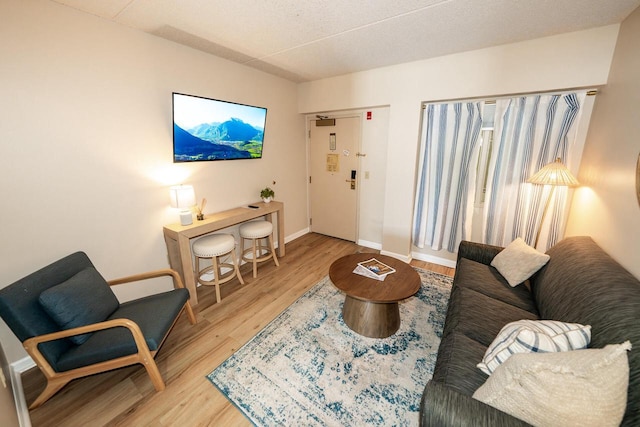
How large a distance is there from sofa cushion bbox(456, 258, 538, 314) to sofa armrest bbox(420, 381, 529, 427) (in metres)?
1.16

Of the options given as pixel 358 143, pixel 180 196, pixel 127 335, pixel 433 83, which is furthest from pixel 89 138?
pixel 433 83

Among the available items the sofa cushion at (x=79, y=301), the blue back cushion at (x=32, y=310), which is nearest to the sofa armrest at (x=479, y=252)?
the sofa cushion at (x=79, y=301)

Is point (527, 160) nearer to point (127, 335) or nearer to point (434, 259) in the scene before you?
point (434, 259)

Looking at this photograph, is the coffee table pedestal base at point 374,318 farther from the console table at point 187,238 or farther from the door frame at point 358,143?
the door frame at point 358,143

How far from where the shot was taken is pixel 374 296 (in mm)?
1908

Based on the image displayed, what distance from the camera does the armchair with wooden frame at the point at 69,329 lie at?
1.46 m

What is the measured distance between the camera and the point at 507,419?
3.10ft

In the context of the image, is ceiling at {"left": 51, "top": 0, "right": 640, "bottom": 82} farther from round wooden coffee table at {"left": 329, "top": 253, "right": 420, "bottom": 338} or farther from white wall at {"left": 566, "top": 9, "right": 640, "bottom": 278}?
round wooden coffee table at {"left": 329, "top": 253, "right": 420, "bottom": 338}

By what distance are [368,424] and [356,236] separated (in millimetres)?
2841

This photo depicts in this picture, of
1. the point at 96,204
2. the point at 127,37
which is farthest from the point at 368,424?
the point at 127,37

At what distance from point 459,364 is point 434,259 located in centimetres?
231

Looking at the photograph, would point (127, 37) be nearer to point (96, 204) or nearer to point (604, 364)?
point (96, 204)

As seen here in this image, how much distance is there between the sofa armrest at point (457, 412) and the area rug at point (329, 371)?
609mm

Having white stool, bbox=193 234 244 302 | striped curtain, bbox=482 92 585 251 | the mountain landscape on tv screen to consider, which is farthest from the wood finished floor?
striped curtain, bbox=482 92 585 251
